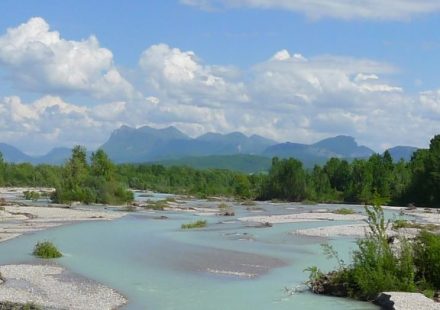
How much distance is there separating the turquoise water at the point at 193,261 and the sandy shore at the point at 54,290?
3.44ft

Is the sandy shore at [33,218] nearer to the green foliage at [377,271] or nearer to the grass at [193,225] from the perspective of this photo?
the grass at [193,225]

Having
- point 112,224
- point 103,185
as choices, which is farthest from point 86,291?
point 103,185

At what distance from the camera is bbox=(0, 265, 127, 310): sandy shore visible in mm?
25984

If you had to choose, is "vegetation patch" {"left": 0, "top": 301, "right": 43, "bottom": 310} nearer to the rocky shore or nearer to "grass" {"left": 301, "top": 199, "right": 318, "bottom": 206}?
the rocky shore

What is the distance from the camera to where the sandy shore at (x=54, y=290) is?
26.0 metres

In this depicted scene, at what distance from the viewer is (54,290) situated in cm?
2872

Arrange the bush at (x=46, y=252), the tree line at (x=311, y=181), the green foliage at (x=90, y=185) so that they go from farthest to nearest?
the tree line at (x=311, y=181) < the green foliage at (x=90, y=185) < the bush at (x=46, y=252)

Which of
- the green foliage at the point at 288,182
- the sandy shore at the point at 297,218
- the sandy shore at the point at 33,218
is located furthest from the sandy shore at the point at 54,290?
the green foliage at the point at 288,182

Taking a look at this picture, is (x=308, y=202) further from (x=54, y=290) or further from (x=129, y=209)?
(x=54, y=290)

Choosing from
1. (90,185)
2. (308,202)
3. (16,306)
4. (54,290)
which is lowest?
(54,290)

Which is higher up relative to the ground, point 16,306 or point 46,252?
point 46,252

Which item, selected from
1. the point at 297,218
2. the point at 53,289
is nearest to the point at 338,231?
the point at 297,218

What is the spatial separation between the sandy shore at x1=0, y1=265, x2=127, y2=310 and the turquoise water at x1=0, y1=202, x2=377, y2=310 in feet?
3.44

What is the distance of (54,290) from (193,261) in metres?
12.5
